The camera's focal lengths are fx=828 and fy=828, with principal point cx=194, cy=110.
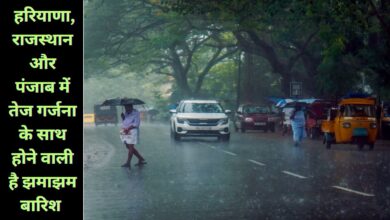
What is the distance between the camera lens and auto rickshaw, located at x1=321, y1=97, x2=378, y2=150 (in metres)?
29.0

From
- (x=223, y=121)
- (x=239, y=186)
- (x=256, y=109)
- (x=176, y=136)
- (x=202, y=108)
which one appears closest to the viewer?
(x=239, y=186)

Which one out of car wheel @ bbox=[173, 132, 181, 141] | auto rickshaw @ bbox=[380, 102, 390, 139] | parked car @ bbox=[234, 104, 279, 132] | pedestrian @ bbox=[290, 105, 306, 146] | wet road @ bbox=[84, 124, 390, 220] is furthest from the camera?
parked car @ bbox=[234, 104, 279, 132]

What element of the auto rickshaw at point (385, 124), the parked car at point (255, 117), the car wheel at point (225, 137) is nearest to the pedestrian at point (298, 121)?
the car wheel at point (225, 137)

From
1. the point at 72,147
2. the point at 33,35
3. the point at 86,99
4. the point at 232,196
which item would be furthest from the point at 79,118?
the point at 86,99

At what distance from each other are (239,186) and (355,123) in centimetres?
1342

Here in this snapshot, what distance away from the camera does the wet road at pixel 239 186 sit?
12.7m

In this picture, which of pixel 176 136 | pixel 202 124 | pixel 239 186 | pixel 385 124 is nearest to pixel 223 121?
pixel 202 124

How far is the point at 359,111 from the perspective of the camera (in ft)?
97.3

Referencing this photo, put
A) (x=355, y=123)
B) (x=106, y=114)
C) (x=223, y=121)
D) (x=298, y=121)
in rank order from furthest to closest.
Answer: (x=106, y=114) → (x=223, y=121) → (x=298, y=121) → (x=355, y=123)

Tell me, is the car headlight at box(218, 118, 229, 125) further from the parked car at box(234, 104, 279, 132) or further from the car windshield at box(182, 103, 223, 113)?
the parked car at box(234, 104, 279, 132)

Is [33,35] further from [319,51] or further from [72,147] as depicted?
[319,51]

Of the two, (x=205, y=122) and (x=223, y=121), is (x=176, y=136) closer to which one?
(x=205, y=122)

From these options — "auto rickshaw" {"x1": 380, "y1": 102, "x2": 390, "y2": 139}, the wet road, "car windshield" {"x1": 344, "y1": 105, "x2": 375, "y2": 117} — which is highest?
"car windshield" {"x1": 344, "y1": 105, "x2": 375, "y2": 117}

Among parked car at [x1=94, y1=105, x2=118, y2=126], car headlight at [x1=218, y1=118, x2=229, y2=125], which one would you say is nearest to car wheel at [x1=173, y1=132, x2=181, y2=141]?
car headlight at [x1=218, y1=118, x2=229, y2=125]
